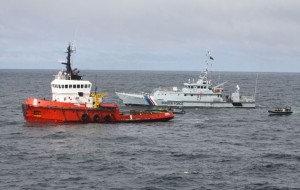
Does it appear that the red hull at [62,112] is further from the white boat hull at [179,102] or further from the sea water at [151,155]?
the white boat hull at [179,102]

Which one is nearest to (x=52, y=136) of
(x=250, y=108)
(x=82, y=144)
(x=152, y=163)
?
(x=82, y=144)

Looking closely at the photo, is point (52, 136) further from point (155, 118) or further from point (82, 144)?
point (155, 118)

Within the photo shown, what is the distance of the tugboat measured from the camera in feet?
199

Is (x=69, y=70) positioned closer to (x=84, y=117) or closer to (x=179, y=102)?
(x=84, y=117)

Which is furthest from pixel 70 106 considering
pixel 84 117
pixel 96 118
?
pixel 96 118

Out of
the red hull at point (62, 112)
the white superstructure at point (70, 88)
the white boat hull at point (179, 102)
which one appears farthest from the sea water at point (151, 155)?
the white boat hull at point (179, 102)

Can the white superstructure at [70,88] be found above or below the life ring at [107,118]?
above

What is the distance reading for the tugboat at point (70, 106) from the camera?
60.7 metres

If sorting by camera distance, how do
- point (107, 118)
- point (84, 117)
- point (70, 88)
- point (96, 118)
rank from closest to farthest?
point (84, 117) < point (70, 88) < point (96, 118) < point (107, 118)

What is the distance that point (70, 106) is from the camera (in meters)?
61.1

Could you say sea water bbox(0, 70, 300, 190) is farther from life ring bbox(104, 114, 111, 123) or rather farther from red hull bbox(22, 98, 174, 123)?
red hull bbox(22, 98, 174, 123)

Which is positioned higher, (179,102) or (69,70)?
(69,70)

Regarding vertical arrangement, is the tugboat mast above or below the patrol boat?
above

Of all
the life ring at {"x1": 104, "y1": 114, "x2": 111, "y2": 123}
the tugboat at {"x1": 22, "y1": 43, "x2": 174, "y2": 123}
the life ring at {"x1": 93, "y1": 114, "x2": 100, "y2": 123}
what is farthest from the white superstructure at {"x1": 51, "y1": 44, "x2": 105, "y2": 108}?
the life ring at {"x1": 104, "y1": 114, "x2": 111, "y2": 123}
